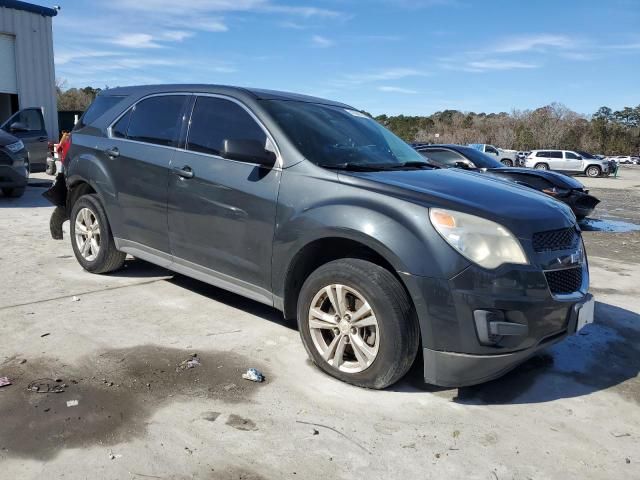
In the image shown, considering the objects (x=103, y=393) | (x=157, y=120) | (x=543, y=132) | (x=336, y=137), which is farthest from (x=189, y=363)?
(x=543, y=132)

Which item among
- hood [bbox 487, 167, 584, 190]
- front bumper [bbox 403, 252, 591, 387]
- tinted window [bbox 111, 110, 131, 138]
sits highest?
tinted window [bbox 111, 110, 131, 138]

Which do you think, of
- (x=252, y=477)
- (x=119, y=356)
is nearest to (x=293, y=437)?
(x=252, y=477)

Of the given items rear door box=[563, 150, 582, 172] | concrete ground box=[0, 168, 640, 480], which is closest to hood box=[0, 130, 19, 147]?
concrete ground box=[0, 168, 640, 480]

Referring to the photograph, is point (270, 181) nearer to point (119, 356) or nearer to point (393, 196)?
point (393, 196)

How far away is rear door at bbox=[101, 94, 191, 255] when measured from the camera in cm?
470

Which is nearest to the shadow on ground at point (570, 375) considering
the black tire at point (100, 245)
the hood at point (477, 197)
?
the hood at point (477, 197)

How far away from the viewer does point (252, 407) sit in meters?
3.25

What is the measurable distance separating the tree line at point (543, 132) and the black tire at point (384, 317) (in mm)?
62018

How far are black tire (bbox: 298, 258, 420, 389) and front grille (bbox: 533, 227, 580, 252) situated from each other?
81cm

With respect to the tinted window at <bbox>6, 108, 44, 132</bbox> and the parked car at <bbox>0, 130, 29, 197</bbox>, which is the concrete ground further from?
the tinted window at <bbox>6, 108, 44, 132</bbox>

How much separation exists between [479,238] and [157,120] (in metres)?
3.10

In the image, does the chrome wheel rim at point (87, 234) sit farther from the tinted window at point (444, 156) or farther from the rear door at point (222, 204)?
the tinted window at point (444, 156)

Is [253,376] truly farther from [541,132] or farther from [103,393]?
[541,132]

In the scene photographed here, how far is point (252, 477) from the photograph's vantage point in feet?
8.57
